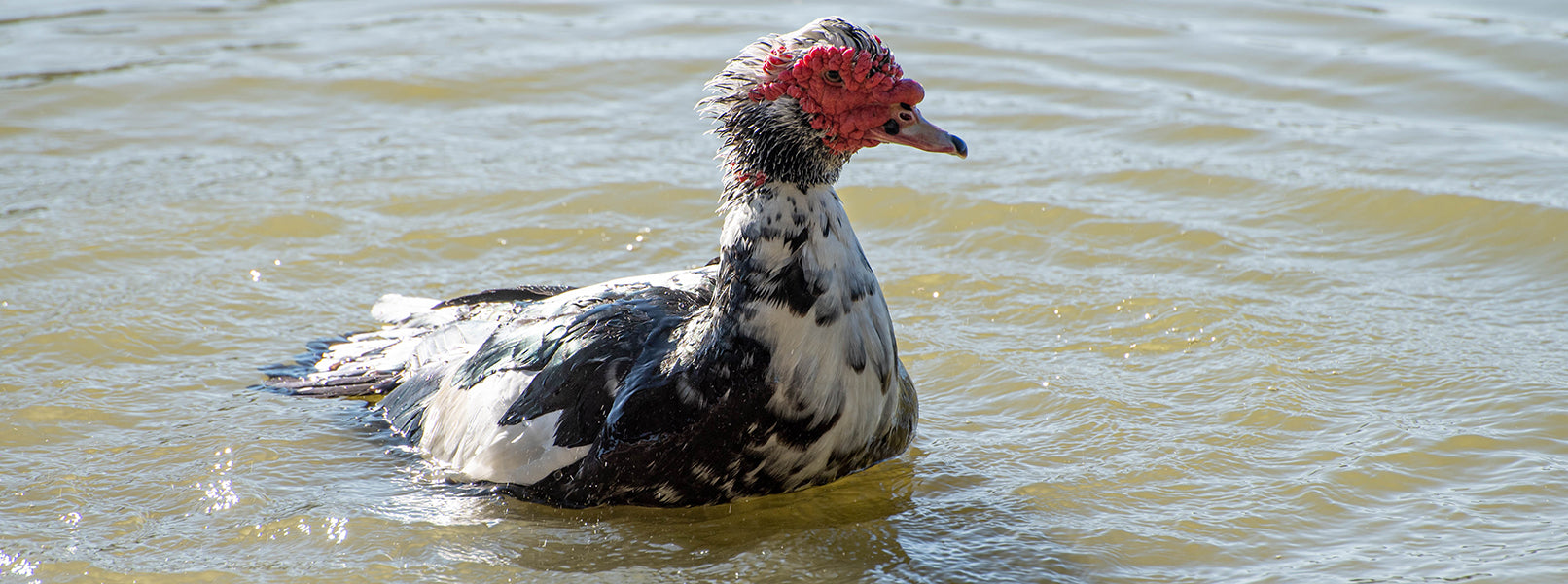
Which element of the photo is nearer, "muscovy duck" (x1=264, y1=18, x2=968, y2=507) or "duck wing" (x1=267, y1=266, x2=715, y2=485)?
"muscovy duck" (x1=264, y1=18, x2=968, y2=507)

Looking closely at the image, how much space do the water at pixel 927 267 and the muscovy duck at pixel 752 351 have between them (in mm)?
222

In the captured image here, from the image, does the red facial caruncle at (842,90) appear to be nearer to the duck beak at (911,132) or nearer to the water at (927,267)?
the duck beak at (911,132)

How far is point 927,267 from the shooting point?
6230 millimetres

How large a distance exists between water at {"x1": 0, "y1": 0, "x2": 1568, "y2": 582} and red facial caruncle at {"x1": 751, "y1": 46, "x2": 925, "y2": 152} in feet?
4.03

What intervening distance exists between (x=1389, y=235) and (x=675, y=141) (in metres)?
→ 3.78

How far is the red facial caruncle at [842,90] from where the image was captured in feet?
12.0

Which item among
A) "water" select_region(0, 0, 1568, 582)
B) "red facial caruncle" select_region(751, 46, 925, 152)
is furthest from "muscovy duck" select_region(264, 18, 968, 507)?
"water" select_region(0, 0, 1568, 582)

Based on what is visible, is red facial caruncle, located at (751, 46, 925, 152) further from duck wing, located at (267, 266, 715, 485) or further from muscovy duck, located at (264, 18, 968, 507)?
duck wing, located at (267, 266, 715, 485)

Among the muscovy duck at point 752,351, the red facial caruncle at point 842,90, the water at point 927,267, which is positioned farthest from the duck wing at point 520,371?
the red facial caruncle at point 842,90

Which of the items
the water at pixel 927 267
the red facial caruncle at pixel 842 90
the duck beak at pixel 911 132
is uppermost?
the red facial caruncle at pixel 842 90

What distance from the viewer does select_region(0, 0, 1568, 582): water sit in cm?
409

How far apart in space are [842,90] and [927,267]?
104 inches

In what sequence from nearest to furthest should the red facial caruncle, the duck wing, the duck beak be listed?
the red facial caruncle
the duck beak
the duck wing

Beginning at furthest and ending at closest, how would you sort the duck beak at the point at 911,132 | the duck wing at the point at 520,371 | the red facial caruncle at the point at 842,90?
the duck wing at the point at 520,371
the duck beak at the point at 911,132
the red facial caruncle at the point at 842,90
